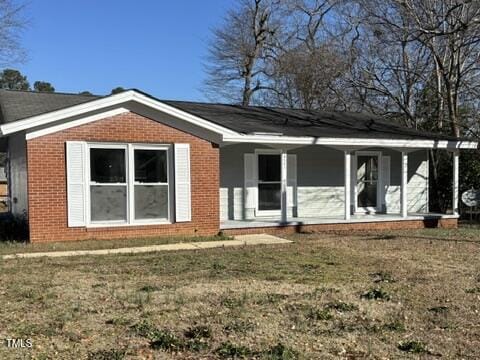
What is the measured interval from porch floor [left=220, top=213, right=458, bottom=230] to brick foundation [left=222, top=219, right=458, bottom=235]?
80 millimetres

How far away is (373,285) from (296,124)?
856cm

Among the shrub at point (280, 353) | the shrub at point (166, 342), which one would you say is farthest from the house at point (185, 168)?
the shrub at point (280, 353)

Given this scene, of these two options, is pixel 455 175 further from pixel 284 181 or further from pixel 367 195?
pixel 284 181

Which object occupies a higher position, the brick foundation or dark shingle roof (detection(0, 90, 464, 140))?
dark shingle roof (detection(0, 90, 464, 140))

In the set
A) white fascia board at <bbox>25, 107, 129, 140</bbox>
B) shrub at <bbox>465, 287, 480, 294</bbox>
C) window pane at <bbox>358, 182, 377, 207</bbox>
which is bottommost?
shrub at <bbox>465, 287, 480, 294</bbox>

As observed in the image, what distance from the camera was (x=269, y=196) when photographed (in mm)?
14820

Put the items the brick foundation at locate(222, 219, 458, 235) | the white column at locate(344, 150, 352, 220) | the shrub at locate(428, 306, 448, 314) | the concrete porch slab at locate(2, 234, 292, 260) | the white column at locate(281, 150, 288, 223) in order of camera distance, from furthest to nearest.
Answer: the white column at locate(344, 150, 352, 220), the white column at locate(281, 150, 288, 223), the brick foundation at locate(222, 219, 458, 235), the concrete porch slab at locate(2, 234, 292, 260), the shrub at locate(428, 306, 448, 314)

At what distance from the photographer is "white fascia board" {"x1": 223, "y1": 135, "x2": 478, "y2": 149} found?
12672mm

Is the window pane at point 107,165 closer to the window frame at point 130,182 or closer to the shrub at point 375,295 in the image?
the window frame at point 130,182

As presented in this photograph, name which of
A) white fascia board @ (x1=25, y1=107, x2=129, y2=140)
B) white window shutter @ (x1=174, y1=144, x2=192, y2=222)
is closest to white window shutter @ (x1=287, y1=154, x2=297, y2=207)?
white window shutter @ (x1=174, y1=144, x2=192, y2=222)

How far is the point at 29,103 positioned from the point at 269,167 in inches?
256

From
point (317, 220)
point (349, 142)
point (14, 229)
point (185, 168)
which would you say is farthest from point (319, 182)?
point (14, 229)

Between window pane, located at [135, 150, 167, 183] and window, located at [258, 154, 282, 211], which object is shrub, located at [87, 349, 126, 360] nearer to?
window pane, located at [135, 150, 167, 183]

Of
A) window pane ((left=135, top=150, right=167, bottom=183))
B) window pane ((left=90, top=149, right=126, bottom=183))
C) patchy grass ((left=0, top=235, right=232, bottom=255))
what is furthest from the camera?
window pane ((left=135, top=150, right=167, bottom=183))
